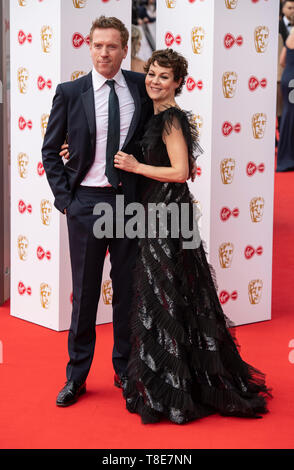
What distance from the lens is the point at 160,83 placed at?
3389 mm

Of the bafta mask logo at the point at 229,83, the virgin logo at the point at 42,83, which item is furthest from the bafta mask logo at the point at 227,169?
the virgin logo at the point at 42,83

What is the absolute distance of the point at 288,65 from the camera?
29.7ft

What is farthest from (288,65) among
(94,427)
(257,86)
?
(94,427)

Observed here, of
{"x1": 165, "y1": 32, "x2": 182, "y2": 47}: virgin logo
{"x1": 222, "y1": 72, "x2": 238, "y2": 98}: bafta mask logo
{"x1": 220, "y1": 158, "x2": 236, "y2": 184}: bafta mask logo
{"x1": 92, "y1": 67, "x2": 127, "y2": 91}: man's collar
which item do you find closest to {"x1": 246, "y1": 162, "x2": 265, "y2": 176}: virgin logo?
{"x1": 220, "y1": 158, "x2": 236, "y2": 184}: bafta mask logo

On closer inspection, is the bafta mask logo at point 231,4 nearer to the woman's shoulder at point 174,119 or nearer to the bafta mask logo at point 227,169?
the bafta mask logo at point 227,169

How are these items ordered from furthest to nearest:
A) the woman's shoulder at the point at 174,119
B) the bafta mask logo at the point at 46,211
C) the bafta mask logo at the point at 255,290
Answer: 1. the bafta mask logo at the point at 255,290
2. the bafta mask logo at the point at 46,211
3. the woman's shoulder at the point at 174,119

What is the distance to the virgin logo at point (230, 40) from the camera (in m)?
4.59

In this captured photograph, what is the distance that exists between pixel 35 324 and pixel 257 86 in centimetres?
196

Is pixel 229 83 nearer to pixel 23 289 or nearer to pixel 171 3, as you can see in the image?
pixel 171 3

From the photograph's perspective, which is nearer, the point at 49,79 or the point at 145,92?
the point at 145,92

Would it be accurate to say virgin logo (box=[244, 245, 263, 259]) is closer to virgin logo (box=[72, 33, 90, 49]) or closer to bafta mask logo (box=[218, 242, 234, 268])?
bafta mask logo (box=[218, 242, 234, 268])

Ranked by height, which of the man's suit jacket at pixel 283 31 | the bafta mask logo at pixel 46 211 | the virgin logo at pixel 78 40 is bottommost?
the bafta mask logo at pixel 46 211

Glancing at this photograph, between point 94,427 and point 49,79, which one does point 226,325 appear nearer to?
point 94,427

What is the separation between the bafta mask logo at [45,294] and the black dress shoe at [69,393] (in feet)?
3.87
